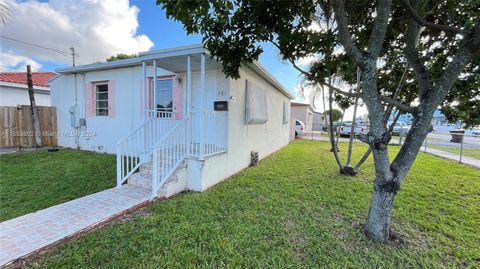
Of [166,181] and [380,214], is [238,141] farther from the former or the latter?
[380,214]

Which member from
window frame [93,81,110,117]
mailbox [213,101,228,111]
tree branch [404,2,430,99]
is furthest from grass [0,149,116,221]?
tree branch [404,2,430,99]

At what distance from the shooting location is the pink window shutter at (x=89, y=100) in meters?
8.38

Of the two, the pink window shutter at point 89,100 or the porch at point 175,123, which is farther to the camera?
the pink window shutter at point 89,100

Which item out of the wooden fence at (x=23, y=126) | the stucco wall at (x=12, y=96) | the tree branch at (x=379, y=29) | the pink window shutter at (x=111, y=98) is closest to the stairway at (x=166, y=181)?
the tree branch at (x=379, y=29)

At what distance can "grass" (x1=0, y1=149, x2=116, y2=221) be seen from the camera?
389 cm

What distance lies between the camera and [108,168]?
6172 millimetres

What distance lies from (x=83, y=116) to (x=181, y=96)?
515cm

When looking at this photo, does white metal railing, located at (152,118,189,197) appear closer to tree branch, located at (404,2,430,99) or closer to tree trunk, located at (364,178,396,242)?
tree trunk, located at (364,178,396,242)

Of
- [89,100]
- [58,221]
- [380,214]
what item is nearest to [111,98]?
[89,100]

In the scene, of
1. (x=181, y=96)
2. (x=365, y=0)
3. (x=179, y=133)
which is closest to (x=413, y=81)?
(x=365, y=0)

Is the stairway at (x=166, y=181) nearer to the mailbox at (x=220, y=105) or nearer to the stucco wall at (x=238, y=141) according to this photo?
the stucco wall at (x=238, y=141)

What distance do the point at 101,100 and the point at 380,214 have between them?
957 centimetres

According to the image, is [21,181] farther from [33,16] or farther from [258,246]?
[33,16]

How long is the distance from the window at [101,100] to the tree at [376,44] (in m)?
6.49
